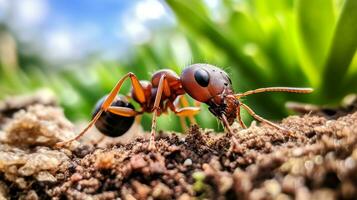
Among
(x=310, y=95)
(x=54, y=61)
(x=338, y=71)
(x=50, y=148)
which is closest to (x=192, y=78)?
(x=50, y=148)

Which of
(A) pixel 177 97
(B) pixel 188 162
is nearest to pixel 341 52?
(A) pixel 177 97

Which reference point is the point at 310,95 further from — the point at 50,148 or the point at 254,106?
the point at 50,148

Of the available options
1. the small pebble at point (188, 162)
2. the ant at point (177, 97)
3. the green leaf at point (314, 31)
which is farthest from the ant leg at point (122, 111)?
the green leaf at point (314, 31)

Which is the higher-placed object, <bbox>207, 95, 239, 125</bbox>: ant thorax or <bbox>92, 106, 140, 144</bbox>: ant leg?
<bbox>92, 106, 140, 144</bbox>: ant leg

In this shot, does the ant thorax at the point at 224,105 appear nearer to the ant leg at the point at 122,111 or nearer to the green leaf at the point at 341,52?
the ant leg at the point at 122,111

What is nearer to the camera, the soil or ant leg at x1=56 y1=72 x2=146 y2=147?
the soil

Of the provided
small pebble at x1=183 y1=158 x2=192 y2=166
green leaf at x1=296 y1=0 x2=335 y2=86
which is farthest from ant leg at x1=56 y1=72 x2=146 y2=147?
green leaf at x1=296 y1=0 x2=335 y2=86

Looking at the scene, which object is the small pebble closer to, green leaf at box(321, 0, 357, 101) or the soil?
the soil
